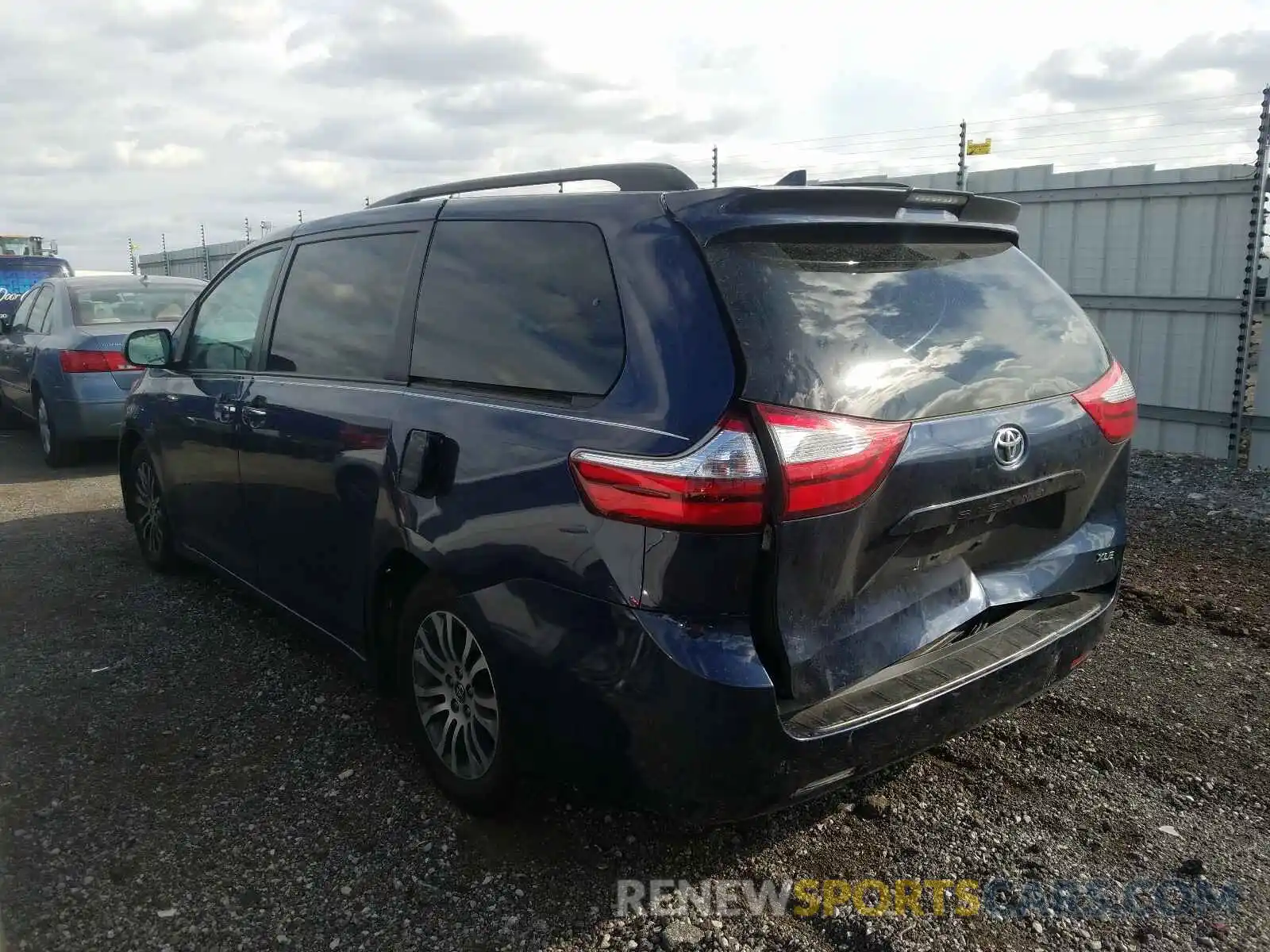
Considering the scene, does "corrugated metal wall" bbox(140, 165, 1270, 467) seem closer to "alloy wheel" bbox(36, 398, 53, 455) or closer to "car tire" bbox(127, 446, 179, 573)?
"car tire" bbox(127, 446, 179, 573)

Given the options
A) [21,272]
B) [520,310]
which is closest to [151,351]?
[520,310]

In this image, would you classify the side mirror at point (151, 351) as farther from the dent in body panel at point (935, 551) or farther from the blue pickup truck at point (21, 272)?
the blue pickup truck at point (21, 272)

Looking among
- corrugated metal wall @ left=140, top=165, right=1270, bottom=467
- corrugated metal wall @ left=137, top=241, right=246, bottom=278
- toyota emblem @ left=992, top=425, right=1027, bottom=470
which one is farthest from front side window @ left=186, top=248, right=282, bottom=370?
corrugated metal wall @ left=137, top=241, right=246, bottom=278

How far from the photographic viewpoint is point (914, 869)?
2.83 metres

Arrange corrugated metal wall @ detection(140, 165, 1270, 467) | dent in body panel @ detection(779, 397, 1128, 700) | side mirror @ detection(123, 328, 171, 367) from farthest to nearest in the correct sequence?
corrugated metal wall @ detection(140, 165, 1270, 467), side mirror @ detection(123, 328, 171, 367), dent in body panel @ detection(779, 397, 1128, 700)

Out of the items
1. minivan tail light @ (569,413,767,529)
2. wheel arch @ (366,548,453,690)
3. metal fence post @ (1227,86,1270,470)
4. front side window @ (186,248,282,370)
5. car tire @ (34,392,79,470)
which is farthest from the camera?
car tire @ (34,392,79,470)

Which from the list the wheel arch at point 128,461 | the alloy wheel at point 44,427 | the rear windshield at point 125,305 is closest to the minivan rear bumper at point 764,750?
the wheel arch at point 128,461

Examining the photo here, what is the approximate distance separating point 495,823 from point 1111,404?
2.19 metres

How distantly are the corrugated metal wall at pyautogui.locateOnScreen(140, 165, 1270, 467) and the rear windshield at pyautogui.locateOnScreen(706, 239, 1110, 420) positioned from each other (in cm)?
609

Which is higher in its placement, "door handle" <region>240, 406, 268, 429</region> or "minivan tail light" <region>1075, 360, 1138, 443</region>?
"minivan tail light" <region>1075, 360, 1138, 443</region>

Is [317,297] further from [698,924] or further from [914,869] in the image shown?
[914,869]

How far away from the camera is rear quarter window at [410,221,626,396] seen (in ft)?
8.67

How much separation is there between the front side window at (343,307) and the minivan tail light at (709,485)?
1361 millimetres

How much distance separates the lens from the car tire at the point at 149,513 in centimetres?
535
